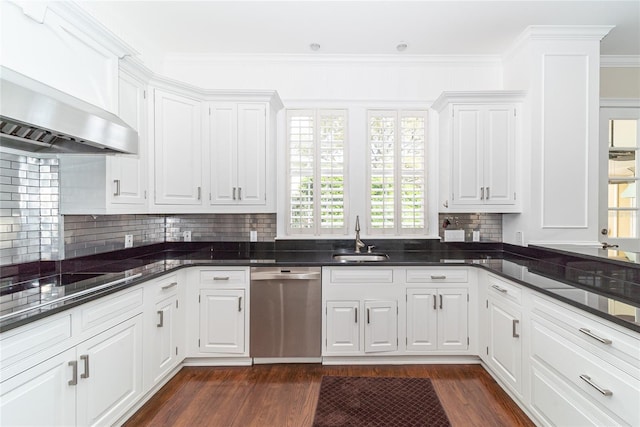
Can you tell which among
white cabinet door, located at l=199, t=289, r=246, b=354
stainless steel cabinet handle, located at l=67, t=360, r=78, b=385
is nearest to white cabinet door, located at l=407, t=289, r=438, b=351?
white cabinet door, located at l=199, t=289, r=246, b=354

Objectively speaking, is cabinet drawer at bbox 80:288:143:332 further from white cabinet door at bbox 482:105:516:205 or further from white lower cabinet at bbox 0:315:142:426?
white cabinet door at bbox 482:105:516:205

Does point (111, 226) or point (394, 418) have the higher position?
point (111, 226)

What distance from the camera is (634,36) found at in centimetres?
305

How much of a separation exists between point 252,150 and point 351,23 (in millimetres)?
1357

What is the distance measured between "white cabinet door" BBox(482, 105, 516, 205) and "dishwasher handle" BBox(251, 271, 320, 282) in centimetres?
172

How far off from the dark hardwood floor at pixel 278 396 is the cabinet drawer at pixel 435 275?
2.33 feet

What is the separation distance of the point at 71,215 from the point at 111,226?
424mm

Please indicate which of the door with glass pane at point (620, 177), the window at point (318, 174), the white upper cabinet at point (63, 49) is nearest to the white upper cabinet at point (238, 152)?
the window at point (318, 174)

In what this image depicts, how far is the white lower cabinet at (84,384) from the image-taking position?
1.35 meters

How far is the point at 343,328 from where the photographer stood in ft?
9.10

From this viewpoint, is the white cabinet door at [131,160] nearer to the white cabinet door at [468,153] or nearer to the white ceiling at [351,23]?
the white ceiling at [351,23]

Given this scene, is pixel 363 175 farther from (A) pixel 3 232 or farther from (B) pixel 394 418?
(A) pixel 3 232

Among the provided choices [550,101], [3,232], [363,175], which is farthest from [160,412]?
[550,101]

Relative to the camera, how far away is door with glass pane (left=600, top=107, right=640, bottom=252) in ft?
11.2
